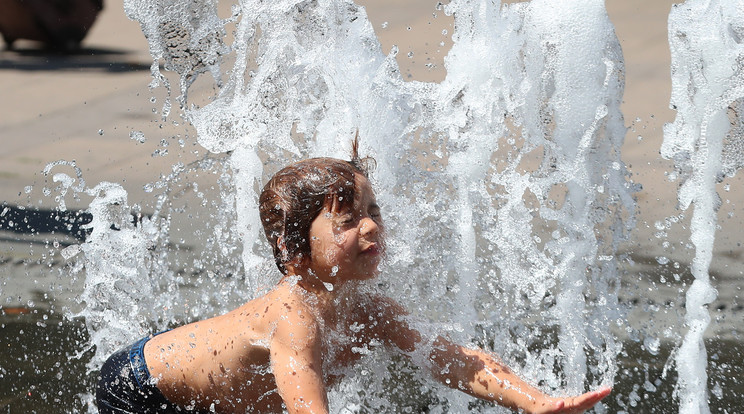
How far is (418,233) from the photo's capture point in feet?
9.92

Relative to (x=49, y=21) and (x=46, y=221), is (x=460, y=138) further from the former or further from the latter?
(x=49, y=21)

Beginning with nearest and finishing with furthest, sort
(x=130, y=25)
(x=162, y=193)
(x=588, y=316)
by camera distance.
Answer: (x=588, y=316) → (x=162, y=193) → (x=130, y=25)

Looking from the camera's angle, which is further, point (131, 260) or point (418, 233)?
point (131, 260)

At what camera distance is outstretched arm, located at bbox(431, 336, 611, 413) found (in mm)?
2238

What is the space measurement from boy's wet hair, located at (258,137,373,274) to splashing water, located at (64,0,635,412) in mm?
372

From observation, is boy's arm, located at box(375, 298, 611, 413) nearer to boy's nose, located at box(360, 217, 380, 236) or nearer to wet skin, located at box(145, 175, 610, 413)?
wet skin, located at box(145, 175, 610, 413)

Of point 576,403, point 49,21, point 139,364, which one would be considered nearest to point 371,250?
point 576,403

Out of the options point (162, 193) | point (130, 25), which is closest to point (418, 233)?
point (162, 193)

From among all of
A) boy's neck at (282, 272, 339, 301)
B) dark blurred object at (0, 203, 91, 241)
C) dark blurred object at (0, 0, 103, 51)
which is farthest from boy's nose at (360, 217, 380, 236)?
dark blurred object at (0, 0, 103, 51)

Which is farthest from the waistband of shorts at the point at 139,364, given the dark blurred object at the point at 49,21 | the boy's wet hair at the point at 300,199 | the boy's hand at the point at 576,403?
the dark blurred object at the point at 49,21

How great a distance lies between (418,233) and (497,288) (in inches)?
25.6

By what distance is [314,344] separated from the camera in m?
2.32

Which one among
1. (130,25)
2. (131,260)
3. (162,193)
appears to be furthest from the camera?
(130,25)

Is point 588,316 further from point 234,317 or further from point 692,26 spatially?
point 234,317
